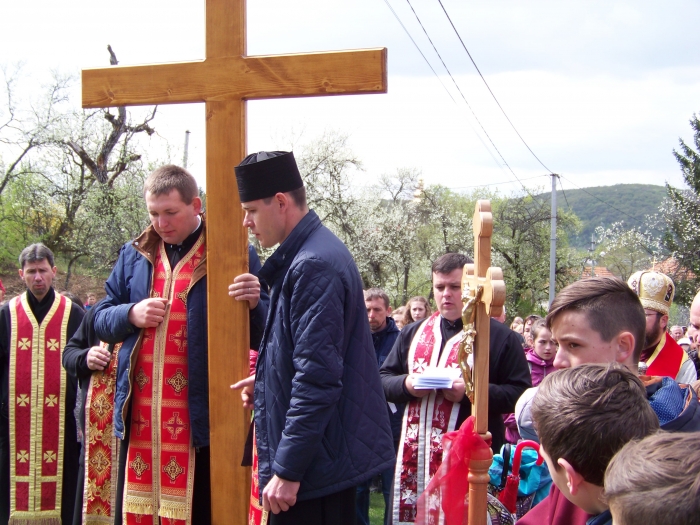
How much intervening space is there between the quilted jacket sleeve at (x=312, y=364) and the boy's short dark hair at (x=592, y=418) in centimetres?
91

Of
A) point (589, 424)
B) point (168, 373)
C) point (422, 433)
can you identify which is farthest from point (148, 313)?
point (589, 424)

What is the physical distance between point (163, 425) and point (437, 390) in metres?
1.53

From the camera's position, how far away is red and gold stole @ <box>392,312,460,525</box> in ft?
13.4

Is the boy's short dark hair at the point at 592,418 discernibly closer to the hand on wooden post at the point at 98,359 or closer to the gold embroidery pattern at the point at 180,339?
the gold embroidery pattern at the point at 180,339

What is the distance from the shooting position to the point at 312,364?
2.57 metres

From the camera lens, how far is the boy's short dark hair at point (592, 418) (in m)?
1.76

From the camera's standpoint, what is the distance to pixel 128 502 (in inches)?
139

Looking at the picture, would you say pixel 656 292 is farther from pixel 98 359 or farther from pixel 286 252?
pixel 98 359

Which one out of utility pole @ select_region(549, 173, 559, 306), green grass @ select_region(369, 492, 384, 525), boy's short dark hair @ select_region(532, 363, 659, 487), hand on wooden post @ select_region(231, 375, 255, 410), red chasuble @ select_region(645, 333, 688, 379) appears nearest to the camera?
boy's short dark hair @ select_region(532, 363, 659, 487)

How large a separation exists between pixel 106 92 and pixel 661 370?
3.20 metres

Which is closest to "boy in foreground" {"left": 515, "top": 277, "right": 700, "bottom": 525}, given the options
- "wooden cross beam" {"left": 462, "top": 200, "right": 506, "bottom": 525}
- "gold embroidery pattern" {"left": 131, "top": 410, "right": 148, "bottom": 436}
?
"wooden cross beam" {"left": 462, "top": 200, "right": 506, "bottom": 525}

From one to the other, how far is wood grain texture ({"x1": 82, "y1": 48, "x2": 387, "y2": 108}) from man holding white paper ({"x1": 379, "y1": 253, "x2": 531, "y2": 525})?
147cm

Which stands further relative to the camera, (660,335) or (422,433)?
(422,433)

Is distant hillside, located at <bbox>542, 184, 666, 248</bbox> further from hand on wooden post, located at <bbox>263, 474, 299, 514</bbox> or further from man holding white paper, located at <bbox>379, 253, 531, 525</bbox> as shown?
hand on wooden post, located at <bbox>263, 474, 299, 514</bbox>
